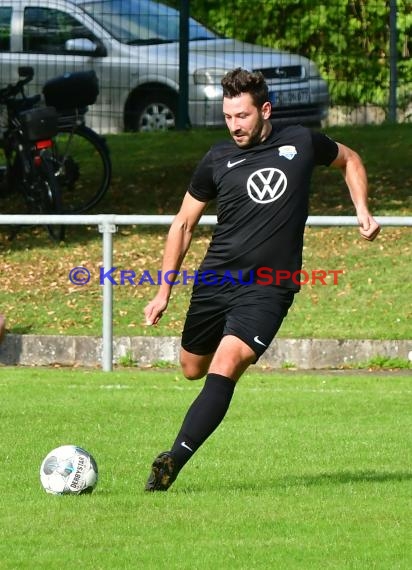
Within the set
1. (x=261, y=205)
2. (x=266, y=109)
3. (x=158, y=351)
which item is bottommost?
(x=158, y=351)

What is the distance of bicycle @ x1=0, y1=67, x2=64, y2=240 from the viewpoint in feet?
52.5

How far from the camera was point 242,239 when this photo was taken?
24.7ft

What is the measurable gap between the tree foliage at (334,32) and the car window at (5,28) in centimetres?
294

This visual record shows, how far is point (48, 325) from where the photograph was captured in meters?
14.3

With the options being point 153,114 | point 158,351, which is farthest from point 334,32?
point 158,351

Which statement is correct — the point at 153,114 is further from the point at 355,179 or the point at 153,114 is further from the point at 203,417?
the point at 203,417

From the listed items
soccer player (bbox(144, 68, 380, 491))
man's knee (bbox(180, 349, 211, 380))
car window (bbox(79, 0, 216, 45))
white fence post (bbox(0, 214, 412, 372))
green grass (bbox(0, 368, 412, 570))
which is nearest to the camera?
green grass (bbox(0, 368, 412, 570))

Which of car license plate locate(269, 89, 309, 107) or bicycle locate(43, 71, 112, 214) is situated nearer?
bicycle locate(43, 71, 112, 214)

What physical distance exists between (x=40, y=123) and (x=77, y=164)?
1018mm

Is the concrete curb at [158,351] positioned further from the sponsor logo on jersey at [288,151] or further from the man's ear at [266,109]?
the man's ear at [266,109]

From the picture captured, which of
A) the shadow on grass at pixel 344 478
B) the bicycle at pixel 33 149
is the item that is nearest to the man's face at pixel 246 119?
the shadow on grass at pixel 344 478

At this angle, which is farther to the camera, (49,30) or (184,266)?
(49,30)

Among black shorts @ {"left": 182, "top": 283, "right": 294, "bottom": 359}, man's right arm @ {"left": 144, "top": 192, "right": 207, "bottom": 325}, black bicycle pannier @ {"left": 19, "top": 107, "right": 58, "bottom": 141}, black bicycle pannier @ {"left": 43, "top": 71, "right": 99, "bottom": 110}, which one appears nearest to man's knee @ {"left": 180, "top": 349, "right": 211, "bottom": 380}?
black shorts @ {"left": 182, "top": 283, "right": 294, "bottom": 359}

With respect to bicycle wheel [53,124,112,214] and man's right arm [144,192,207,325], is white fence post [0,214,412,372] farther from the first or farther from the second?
man's right arm [144,192,207,325]
